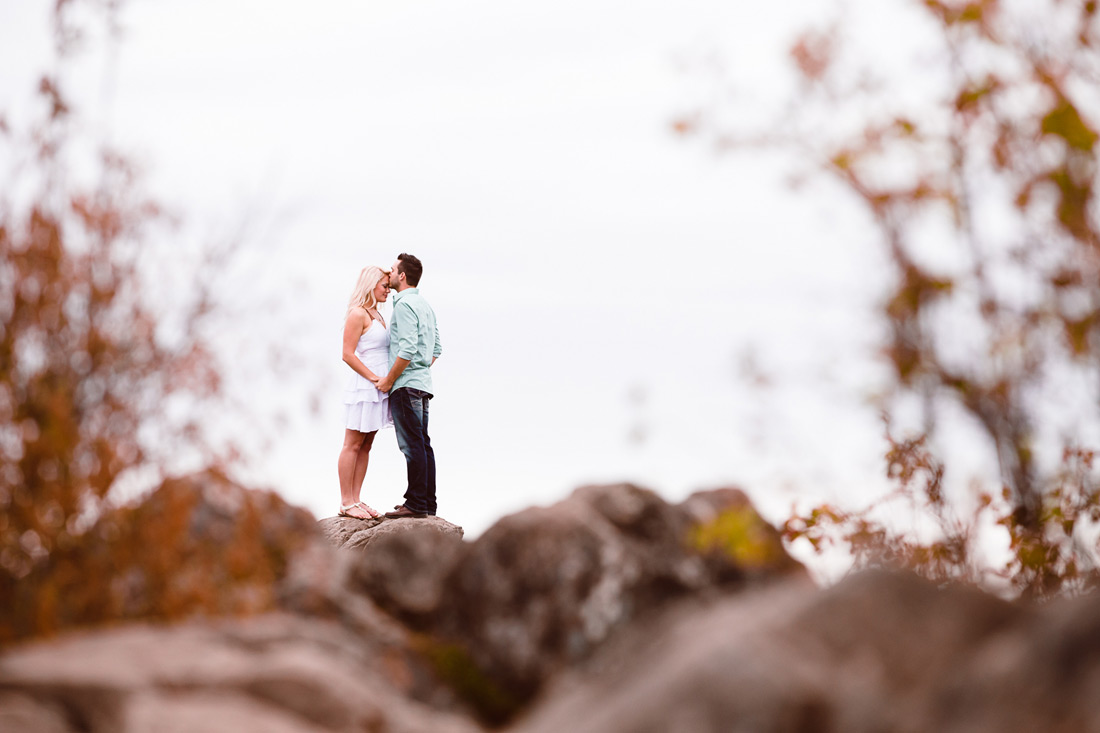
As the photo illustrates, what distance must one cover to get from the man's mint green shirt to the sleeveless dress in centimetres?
18

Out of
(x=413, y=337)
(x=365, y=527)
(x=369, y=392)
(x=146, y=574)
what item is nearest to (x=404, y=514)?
(x=365, y=527)

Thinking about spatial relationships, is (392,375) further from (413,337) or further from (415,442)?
(415,442)

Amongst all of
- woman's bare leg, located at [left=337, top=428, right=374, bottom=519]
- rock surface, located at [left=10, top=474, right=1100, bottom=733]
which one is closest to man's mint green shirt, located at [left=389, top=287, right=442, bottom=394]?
woman's bare leg, located at [left=337, top=428, right=374, bottom=519]

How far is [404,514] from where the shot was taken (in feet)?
38.2

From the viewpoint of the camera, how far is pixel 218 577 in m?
5.26

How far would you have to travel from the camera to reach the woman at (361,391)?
11.6 m

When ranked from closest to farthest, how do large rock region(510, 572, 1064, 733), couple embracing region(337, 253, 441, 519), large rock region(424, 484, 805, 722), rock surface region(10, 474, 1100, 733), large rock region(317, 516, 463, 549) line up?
1. large rock region(510, 572, 1064, 733)
2. rock surface region(10, 474, 1100, 733)
3. large rock region(424, 484, 805, 722)
4. large rock region(317, 516, 463, 549)
5. couple embracing region(337, 253, 441, 519)

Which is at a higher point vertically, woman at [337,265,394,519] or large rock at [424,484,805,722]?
woman at [337,265,394,519]

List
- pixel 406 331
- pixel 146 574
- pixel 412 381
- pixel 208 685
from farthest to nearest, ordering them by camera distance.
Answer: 1. pixel 412 381
2. pixel 406 331
3. pixel 146 574
4. pixel 208 685

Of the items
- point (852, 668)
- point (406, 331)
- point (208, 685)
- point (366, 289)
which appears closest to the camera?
point (852, 668)

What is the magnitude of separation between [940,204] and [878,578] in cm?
301

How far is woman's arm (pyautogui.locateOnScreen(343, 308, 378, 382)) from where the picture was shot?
11547 mm

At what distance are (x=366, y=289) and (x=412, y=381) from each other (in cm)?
134

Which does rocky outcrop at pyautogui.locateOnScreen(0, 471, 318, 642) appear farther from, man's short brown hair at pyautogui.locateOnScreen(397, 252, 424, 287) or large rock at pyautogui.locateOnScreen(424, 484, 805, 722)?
man's short brown hair at pyautogui.locateOnScreen(397, 252, 424, 287)
